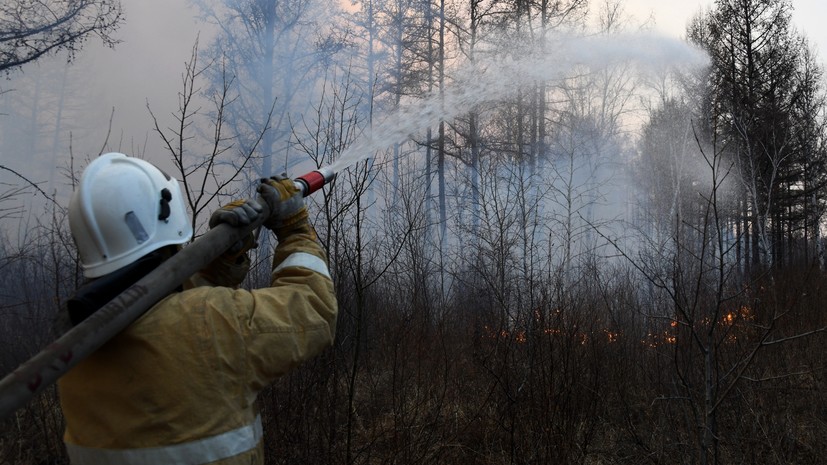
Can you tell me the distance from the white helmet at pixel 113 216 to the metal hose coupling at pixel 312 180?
1.63ft

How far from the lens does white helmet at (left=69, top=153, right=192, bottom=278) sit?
1.46 meters

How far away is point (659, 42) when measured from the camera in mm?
14430

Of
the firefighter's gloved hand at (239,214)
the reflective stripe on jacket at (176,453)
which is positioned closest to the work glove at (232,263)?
the firefighter's gloved hand at (239,214)

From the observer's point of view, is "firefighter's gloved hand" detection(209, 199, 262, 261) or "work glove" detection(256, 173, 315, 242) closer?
"firefighter's gloved hand" detection(209, 199, 262, 261)

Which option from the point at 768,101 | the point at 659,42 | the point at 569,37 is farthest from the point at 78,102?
the point at 768,101

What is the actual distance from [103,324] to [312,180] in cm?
98

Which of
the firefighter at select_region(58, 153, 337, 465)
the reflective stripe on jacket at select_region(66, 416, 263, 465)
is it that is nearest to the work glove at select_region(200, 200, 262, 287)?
the firefighter at select_region(58, 153, 337, 465)

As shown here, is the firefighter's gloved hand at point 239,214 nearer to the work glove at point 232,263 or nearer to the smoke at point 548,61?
the work glove at point 232,263

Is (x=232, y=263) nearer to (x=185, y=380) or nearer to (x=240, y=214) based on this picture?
(x=240, y=214)

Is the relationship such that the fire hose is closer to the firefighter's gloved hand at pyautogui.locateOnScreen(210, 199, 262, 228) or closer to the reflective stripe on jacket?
the firefighter's gloved hand at pyautogui.locateOnScreen(210, 199, 262, 228)

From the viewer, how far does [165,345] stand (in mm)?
1274

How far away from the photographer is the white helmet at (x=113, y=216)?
1458mm

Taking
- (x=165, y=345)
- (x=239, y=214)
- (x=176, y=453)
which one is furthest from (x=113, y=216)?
(x=176, y=453)

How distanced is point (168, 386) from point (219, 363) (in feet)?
0.40
